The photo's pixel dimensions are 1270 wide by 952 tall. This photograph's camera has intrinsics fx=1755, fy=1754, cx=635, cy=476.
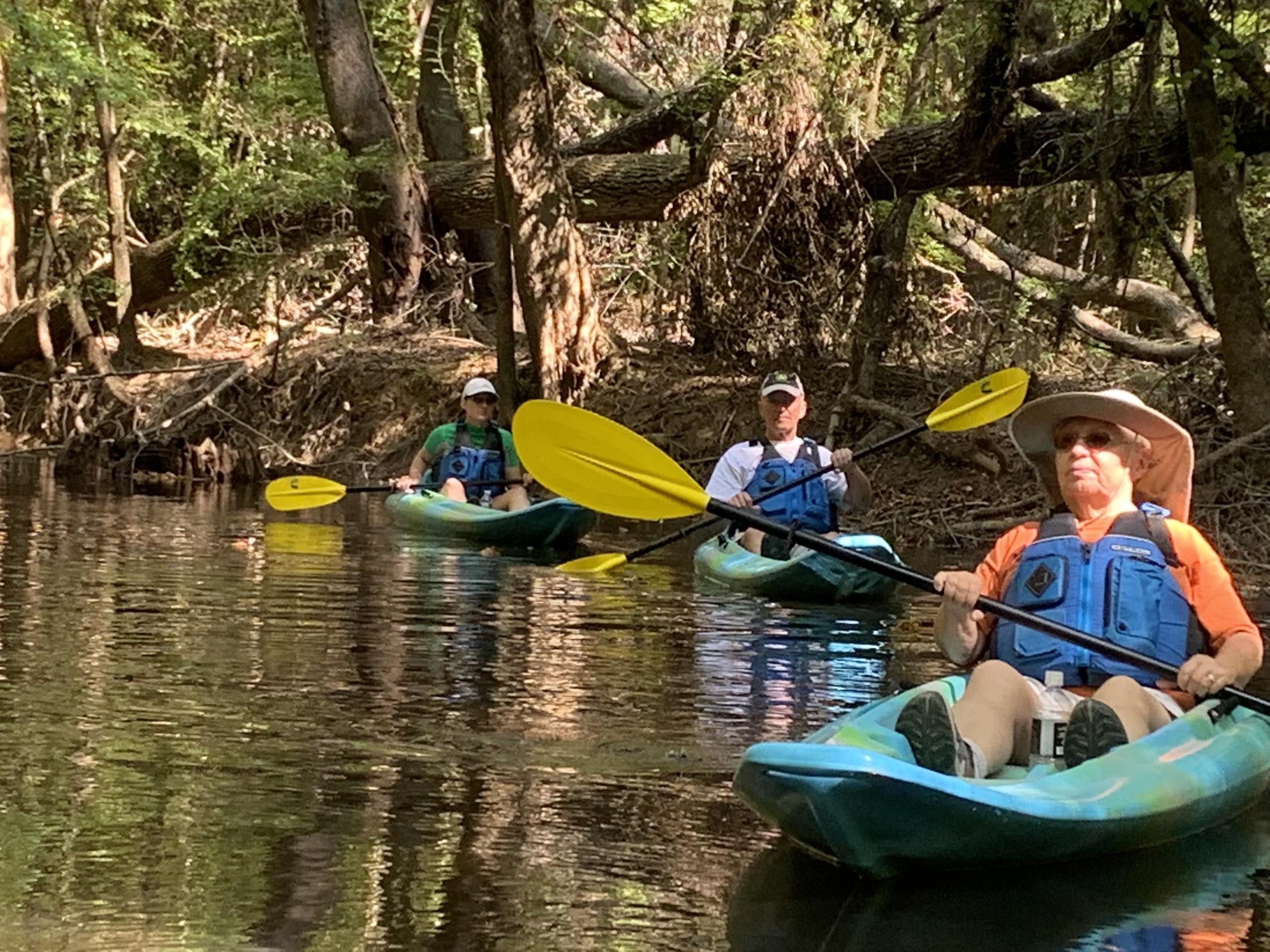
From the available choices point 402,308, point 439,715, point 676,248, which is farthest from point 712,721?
point 402,308

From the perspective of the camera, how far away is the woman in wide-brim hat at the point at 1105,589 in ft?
11.5

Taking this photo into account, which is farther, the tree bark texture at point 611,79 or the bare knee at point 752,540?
the tree bark texture at point 611,79

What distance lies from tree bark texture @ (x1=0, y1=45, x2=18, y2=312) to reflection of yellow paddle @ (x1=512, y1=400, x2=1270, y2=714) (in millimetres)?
13086

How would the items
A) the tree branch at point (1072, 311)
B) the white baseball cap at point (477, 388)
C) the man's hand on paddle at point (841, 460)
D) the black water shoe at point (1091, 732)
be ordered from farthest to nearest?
the tree branch at point (1072, 311) < the white baseball cap at point (477, 388) < the man's hand on paddle at point (841, 460) < the black water shoe at point (1091, 732)

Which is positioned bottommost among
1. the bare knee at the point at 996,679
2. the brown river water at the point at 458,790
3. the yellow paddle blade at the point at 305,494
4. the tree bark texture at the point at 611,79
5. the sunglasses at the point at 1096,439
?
the brown river water at the point at 458,790

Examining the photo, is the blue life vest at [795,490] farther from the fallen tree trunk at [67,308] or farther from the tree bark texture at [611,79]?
the fallen tree trunk at [67,308]

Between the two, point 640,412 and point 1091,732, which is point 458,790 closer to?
point 1091,732

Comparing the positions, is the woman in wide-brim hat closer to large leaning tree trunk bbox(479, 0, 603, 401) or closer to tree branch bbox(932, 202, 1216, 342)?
tree branch bbox(932, 202, 1216, 342)

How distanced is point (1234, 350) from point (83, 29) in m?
11.1

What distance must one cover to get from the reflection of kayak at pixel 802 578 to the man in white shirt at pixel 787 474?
17 centimetres

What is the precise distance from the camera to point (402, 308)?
1509 cm

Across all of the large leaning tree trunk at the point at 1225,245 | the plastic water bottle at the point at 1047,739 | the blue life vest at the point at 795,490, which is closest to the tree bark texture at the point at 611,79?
the large leaning tree trunk at the point at 1225,245

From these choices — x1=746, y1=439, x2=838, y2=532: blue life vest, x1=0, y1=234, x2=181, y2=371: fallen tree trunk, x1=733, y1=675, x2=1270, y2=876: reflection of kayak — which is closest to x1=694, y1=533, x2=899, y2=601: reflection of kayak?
x1=746, y1=439, x2=838, y2=532: blue life vest

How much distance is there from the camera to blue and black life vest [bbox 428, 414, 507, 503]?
9922 millimetres
